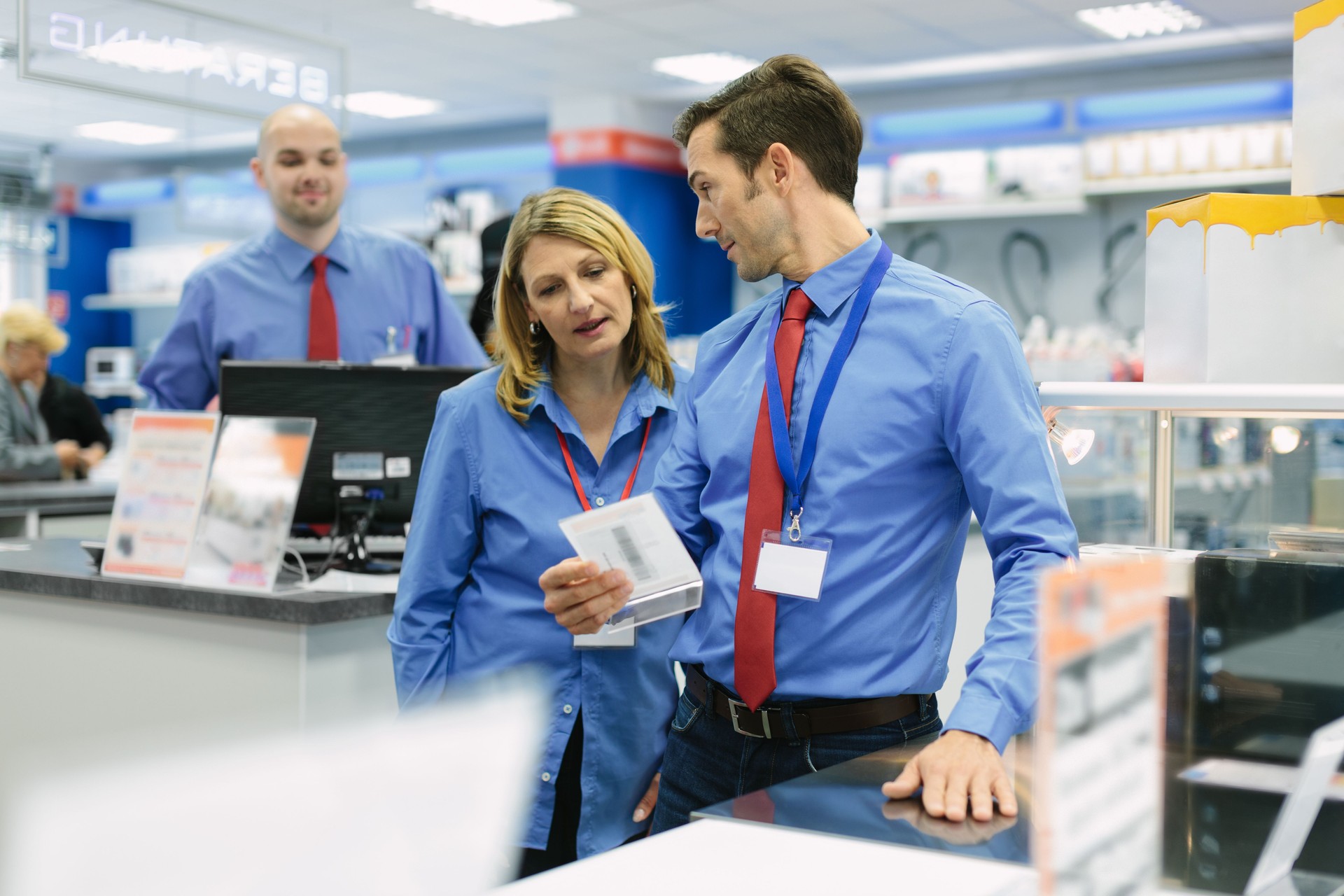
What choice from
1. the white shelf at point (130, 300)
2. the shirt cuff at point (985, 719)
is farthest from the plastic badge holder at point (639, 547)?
the white shelf at point (130, 300)

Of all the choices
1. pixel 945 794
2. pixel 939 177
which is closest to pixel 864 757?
pixel 945 794

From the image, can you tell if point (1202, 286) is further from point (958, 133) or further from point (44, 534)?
point (958, 133)

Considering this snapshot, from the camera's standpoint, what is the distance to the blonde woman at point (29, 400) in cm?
598

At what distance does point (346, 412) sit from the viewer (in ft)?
9.46

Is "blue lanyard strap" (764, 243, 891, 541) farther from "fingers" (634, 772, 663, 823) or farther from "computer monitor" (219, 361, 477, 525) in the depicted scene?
"computer monitor" (219, 361, 477, 525)

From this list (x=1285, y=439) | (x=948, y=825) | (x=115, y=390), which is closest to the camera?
(x=948, y=825)

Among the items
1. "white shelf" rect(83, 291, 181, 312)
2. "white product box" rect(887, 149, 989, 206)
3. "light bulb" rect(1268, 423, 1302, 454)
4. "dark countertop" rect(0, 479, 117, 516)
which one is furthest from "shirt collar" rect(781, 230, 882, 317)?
"white shelf" rect(83, 291, 181, 312)

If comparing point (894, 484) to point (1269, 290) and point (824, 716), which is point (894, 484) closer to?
point (824, 716)

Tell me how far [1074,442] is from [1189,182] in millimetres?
6580

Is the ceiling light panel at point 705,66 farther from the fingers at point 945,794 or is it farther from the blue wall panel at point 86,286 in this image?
the fingers at point 945,794

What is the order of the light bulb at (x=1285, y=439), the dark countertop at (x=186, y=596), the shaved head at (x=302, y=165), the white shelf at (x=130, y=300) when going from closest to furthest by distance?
1. the light bulb at (x=1285, y=439)
2. the dark countertop at (x=186, y=596)
3. the shaved head at (x=302, y=165)
4. the white shelf at (x=130, y=300)

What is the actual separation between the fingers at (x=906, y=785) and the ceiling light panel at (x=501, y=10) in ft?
20.8

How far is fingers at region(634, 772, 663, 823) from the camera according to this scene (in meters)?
2.04

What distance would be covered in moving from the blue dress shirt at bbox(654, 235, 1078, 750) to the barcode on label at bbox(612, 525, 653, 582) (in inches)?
4.2
